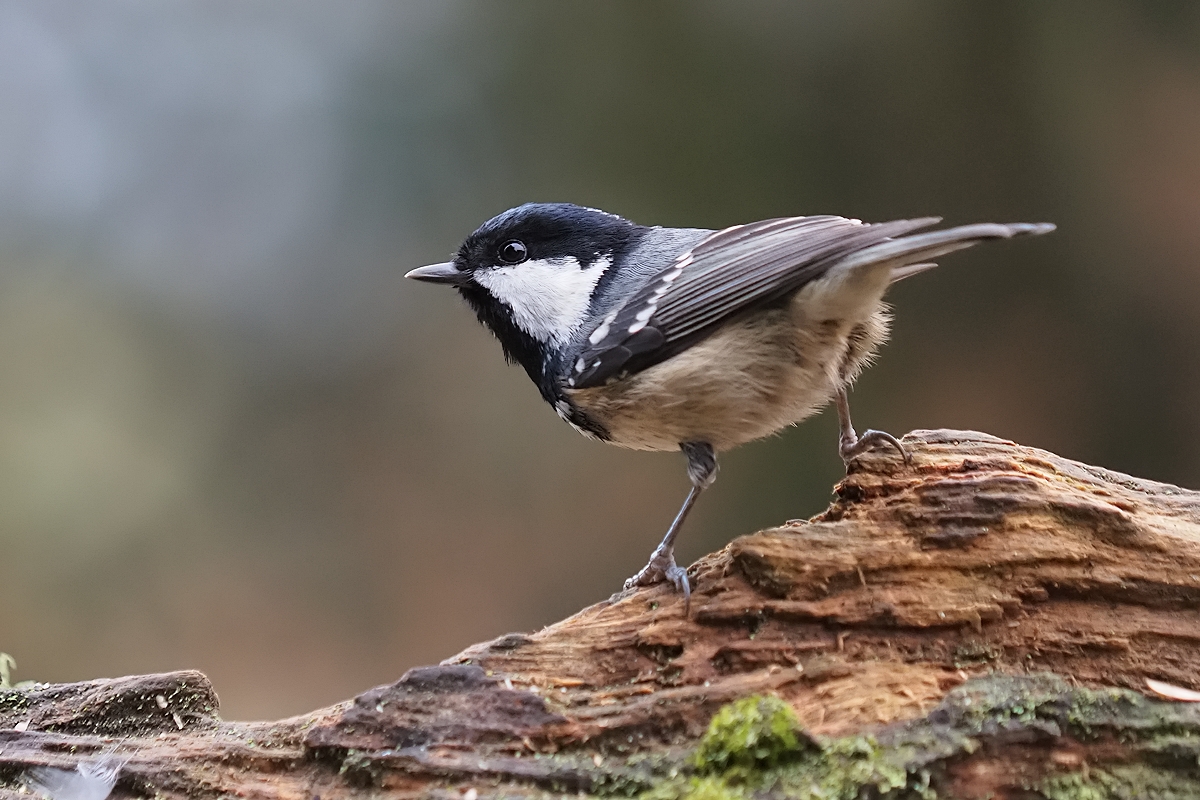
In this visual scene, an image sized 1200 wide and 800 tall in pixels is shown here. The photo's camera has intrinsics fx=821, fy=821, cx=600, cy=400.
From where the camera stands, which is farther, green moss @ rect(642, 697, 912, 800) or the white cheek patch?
the white cheek patch

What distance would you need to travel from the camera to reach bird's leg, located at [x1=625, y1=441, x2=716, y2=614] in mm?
1874

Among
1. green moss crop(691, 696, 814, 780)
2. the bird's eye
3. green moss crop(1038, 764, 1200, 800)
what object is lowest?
green moss crop(1038, 764, 1200, 800)

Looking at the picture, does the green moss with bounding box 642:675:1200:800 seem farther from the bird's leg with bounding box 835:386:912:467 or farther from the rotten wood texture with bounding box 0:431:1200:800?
the bird's leg with bounding box 835:386:912:467

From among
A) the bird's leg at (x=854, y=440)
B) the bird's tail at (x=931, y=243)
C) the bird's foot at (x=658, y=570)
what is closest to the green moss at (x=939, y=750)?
the bird's foot at (x=658, y=570)

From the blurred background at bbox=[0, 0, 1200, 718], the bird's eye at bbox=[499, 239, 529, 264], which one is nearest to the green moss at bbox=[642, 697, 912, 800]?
the bird's eye at bbox=[499, 239, 529, 264]

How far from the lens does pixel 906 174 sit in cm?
441

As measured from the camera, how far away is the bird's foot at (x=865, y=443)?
6.30ft

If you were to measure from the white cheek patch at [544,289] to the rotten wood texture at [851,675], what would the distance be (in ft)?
2.69

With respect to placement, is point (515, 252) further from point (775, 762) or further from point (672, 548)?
point (775, 762)

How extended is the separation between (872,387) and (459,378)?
2.24m

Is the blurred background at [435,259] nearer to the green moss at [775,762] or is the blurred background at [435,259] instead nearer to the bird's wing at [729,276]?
the bird's wing at [729,276]

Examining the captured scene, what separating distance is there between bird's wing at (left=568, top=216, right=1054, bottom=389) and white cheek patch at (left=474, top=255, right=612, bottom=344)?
6.4 inches

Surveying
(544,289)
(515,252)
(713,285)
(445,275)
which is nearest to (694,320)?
(713,285)

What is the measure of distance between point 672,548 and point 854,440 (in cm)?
60
